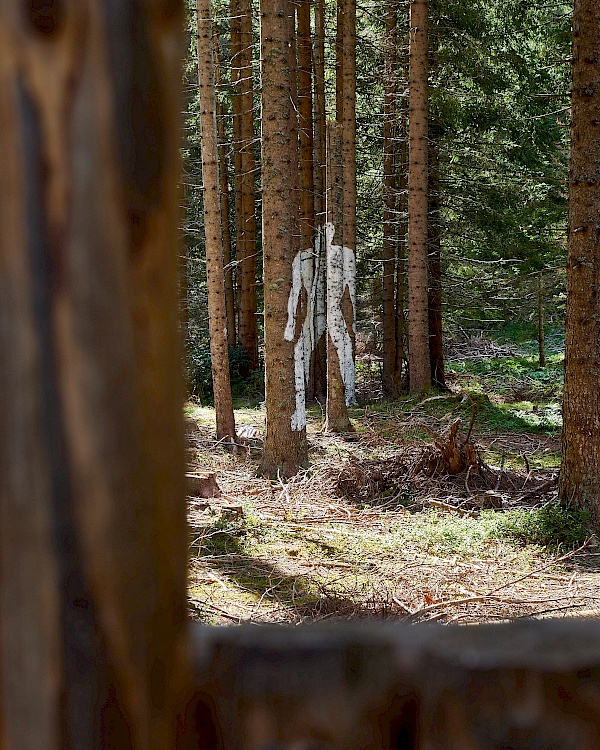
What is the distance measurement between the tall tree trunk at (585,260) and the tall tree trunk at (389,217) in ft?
27.6

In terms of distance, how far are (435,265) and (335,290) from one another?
4.16m

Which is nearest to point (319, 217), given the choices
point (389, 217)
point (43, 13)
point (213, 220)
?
point (389, 217)

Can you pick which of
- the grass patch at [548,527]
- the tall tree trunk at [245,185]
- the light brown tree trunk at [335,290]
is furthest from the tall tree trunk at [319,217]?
the grass patch at [548,527]

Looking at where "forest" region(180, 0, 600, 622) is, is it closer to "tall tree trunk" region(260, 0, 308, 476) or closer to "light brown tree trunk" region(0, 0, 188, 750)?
"tall tree trunk" region(260, 0, 308, 476)

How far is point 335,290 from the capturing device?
1205 cm

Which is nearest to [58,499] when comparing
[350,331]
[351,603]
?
[351,603]

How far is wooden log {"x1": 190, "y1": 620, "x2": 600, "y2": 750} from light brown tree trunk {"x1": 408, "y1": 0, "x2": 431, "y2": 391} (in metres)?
13.1

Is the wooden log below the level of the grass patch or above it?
above

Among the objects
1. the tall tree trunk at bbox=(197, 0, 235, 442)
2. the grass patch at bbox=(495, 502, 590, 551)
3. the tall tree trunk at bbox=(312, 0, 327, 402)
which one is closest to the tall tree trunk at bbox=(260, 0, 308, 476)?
the tall tree trunk at bbox=(197, 0, 235, 442)

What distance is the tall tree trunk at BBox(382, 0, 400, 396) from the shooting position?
49.2 feet

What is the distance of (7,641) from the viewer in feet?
1.96

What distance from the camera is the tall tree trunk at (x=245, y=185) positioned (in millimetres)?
16500

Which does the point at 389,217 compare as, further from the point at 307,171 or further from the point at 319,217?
the point at 307,171

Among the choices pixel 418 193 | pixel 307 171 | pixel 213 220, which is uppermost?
pixel 307 171
